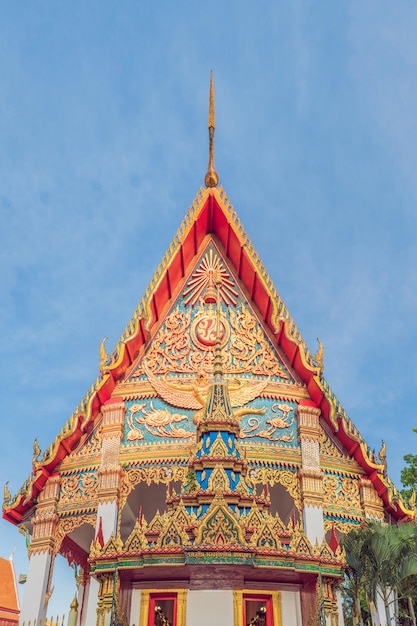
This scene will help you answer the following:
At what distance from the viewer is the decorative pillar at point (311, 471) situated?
10602 millimetres

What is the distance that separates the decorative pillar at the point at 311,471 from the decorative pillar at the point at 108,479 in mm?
3303

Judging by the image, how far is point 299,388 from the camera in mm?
12086

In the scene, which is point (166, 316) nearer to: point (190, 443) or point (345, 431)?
point (190, 443)

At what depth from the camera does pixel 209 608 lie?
6090 mm

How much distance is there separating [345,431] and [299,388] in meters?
1.21

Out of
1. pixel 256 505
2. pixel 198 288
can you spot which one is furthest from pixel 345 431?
pixel 256 505

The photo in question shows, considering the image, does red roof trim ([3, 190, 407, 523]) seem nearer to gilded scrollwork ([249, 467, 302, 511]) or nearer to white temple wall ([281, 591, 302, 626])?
gilded scrollwork ([249, 467, 302, 511])

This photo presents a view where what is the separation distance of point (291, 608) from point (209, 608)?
0.87 meters

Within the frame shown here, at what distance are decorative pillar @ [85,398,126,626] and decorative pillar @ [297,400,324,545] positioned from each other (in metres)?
3.30

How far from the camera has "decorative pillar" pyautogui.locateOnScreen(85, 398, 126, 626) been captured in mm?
10211

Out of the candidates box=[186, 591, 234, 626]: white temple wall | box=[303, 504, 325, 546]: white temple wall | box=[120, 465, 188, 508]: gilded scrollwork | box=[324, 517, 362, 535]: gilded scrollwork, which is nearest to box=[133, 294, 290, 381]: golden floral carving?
box=[120, 465, 188, 508]: gilded scrollwork

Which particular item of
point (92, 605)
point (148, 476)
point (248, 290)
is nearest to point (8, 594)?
point (92, 605)

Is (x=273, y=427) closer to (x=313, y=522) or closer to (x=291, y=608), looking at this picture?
(x=313, y=522)

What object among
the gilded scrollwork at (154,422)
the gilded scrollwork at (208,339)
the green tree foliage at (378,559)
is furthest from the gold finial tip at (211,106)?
the green tree foliage at (378,559)
